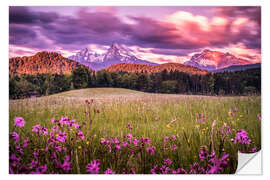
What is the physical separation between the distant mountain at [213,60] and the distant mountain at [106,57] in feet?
2.87

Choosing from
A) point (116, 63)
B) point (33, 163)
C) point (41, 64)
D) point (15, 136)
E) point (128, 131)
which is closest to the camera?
point (33, 163)

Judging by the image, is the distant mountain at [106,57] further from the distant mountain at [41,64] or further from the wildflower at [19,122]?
the wildflower at [19,122]

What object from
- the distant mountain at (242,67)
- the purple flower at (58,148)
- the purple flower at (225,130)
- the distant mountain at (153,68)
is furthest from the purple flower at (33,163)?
the distant mountain at (242,67)

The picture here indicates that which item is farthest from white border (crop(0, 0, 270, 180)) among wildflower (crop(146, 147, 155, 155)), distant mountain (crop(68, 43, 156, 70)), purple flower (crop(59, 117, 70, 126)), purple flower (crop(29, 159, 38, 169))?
wildflower (crop(146, 147, 155, 155))

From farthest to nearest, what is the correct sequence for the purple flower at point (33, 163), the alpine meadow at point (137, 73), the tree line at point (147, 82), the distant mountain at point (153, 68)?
the distant mountain at point (153, 68), the tree line at point (147, 82), the alpine meadow at point (137, 73), the purple flower at point (33, 163)

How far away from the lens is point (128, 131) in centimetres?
327

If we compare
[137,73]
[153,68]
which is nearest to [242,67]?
[153,68]

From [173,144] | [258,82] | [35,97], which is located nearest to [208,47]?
[258,82]

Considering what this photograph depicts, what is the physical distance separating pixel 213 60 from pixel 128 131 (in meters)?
2.06

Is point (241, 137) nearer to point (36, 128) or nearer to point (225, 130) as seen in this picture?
point (225, 130)

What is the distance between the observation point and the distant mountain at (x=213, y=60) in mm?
3682

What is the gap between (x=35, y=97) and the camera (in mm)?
3613
